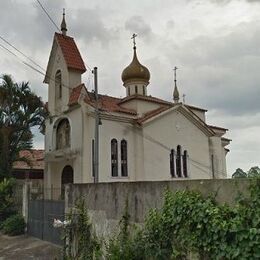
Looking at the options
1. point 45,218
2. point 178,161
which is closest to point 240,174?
point 45,218

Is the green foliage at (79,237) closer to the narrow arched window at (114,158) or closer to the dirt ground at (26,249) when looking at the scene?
the dirt ground at (26,249)

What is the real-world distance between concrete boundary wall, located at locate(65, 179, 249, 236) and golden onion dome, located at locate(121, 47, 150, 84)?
17.3 m

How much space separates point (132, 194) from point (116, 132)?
43.8ft

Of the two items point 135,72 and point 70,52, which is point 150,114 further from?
point 70,52

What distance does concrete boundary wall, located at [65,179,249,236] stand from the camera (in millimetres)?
6082

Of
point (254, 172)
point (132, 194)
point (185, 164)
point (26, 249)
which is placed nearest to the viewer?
point (254, 172)

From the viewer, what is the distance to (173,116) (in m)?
24.7

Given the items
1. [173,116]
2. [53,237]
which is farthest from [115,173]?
[53,237]

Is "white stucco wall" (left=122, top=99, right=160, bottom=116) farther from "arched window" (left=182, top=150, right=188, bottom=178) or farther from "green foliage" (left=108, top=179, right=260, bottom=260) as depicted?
"green foliage" (left=108, top=179, right=260, bottom=260)

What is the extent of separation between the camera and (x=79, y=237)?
9.55 metres

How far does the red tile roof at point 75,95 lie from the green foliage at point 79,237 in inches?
471

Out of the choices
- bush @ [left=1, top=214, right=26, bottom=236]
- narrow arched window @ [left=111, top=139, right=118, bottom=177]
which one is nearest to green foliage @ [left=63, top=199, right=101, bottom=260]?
bush @ [left=1, top=214, right=26, bottom=236]

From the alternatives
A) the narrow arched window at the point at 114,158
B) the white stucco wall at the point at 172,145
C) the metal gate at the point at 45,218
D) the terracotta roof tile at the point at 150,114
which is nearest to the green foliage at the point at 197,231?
the metal gate at the point at 45,218

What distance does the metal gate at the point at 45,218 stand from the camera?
1360 centimetres
